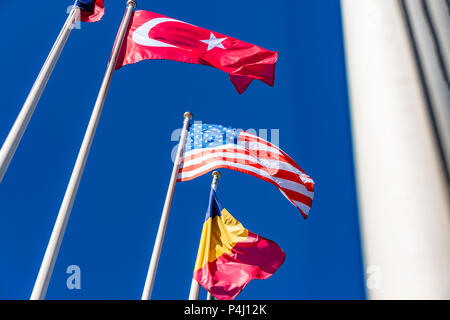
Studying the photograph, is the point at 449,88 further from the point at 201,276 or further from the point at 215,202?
the point at 215,202

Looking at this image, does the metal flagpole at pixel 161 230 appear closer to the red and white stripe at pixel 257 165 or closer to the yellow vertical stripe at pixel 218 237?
the red and white stripe at pixel 257 165

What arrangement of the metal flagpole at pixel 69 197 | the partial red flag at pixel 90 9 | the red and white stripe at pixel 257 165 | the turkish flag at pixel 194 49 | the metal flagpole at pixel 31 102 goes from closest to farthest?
the metal flagpole at pixel 69 197 < the metal flagpole at pixel 31 102 < the turkish flag at pixel 194 49 < the partial red flag at pixel 90 9 < the red and white stripe at pixel 257 165

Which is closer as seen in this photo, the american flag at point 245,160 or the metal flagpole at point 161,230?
the metal flagpole at point 161,230

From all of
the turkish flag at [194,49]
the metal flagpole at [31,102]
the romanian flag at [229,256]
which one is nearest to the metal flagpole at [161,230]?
the romanian flag at [229,256]

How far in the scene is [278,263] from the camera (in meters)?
11.1

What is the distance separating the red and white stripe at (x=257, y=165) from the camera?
424 inches

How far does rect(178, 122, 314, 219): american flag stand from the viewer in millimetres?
10791

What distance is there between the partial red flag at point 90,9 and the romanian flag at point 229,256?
522 centimetres

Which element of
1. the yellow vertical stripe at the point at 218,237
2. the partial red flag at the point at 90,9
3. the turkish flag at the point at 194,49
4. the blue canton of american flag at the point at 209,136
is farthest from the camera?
the blue canton of american flag at the point at 209,136

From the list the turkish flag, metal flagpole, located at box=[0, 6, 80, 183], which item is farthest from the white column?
the turkish flag

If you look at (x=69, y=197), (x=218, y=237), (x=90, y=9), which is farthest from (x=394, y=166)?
(x=218, y=237)

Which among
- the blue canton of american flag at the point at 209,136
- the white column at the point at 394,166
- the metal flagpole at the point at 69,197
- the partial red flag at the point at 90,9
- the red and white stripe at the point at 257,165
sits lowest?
the white column at the point at 394,166

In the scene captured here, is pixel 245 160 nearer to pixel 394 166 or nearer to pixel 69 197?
pixel 69 197

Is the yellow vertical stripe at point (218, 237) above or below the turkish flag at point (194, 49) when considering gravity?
below
